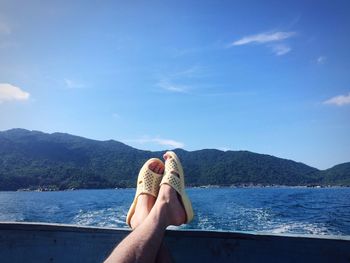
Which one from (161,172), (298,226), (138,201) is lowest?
(298,226)

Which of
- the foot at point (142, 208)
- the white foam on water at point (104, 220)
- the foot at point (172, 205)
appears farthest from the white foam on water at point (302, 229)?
the foot at point (172, 205)

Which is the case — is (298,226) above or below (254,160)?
below

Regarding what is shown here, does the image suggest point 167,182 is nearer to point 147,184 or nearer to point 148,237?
point 147,184

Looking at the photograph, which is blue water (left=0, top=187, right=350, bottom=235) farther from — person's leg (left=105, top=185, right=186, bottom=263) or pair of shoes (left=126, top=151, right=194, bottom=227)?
person's leg (left=105, top=185, right=186, bottom=263)

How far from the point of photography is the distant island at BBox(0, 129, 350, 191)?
80.4 m

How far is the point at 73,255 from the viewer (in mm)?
2006

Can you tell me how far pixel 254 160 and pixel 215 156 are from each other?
29.1 feet

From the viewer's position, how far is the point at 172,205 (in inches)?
81.0

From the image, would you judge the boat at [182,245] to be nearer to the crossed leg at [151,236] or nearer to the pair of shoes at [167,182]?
the crossed leg at [151,236]

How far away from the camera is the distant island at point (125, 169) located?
8044 cm

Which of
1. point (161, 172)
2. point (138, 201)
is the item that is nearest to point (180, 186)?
point (138, 201)

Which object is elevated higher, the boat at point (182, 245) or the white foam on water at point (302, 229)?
the boat at point (182, 245)

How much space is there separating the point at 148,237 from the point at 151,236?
0.06 ft

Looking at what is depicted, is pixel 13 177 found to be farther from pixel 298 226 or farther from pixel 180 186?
pixel 180 186
